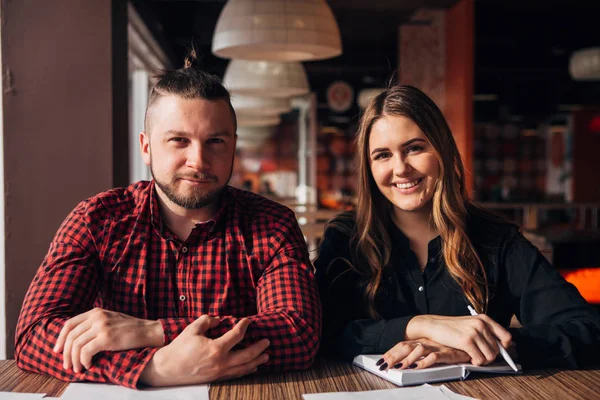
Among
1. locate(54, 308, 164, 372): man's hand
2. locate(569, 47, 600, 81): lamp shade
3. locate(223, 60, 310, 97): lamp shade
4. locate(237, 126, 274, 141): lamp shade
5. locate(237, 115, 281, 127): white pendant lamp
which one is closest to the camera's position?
locate(54, 308, 164, 372): man's hand

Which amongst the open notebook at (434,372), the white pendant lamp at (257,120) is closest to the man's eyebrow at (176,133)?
the open notebook at (434,372)

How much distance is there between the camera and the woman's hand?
4.59 ft

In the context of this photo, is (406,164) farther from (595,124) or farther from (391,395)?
(595,124)

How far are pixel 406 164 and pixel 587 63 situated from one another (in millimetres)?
5169

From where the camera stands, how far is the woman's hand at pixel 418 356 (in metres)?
1.40

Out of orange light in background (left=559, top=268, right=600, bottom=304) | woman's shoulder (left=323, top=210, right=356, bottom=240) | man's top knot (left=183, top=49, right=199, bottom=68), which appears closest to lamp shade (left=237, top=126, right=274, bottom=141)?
orange light in background (left=559, top=268, right=600, bottom=304)

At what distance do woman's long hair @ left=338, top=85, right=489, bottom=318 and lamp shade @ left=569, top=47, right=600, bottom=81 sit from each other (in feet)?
16.3

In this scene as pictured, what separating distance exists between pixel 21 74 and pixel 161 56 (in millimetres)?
4942

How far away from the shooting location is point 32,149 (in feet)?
7.61

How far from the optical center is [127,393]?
4.27ft

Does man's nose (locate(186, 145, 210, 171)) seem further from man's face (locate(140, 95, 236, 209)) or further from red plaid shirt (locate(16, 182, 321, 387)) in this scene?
red plaid shirt (locate(16, 182, 321, 387))

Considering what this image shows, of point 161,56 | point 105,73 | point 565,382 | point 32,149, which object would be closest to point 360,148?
point 565,382

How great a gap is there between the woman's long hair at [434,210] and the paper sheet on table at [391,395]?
51 cm

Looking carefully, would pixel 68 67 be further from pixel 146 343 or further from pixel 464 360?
pixel 464 360
